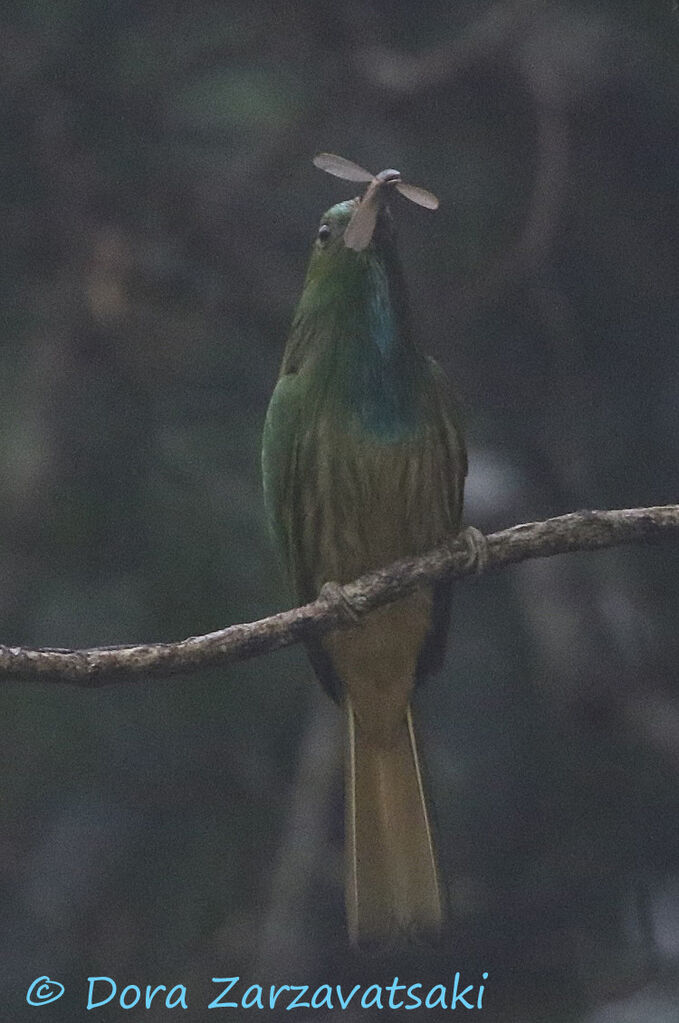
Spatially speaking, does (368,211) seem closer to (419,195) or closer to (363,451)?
(419,195)

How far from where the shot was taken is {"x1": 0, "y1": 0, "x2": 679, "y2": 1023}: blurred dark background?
1624 millimetres

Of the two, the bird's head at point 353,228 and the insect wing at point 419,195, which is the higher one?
the insect wing at point 419,195

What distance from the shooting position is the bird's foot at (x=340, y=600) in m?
1.70

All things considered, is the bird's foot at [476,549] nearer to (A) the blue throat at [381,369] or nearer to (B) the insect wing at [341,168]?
(A) the blue throat at [381,369]

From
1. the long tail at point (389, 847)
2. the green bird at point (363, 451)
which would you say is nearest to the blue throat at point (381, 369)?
the green bird at point (363, 451)

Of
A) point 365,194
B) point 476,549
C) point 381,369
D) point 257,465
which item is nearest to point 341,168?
point 365,194

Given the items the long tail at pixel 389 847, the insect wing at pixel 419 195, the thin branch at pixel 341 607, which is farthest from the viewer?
the insect wing at pixel 419 195

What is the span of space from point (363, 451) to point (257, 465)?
0.13m

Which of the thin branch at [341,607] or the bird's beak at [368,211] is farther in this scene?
the bird's beak at [368,211]

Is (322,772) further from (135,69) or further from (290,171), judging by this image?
(135,69)

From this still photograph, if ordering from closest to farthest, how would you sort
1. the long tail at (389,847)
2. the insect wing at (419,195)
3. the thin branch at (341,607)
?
1. the thin branch at (341,607)
2. the long tail at (389,847)
3. the insect wing at (419,195)

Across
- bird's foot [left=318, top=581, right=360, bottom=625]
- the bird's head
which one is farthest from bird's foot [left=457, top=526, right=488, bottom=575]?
the bird's head

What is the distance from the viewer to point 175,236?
1.80 m

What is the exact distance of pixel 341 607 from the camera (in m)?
1.70
